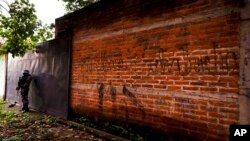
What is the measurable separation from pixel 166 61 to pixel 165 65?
0.28 feet

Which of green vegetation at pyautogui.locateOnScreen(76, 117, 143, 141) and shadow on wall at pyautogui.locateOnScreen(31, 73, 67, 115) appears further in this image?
shadow on wall at pyautogui.locateOnScreen(31, 73, 67, 115)

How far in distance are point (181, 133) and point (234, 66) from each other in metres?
1.69

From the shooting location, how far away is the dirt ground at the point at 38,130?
265 inches

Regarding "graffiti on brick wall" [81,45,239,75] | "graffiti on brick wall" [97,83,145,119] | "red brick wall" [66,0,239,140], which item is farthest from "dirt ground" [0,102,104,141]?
"graffiti on brick wall" [81,45,239,75]

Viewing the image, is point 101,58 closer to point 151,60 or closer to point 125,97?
point 125,97

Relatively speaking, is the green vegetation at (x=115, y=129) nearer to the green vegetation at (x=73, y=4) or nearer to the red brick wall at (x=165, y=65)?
the red brick wall at (x=165, y=65)

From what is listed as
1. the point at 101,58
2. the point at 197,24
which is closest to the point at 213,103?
the point at 197,24

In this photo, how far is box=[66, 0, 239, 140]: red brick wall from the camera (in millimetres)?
4406

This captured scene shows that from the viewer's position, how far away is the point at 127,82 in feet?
21.4

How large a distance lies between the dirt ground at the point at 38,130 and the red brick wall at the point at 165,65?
2.65 feet

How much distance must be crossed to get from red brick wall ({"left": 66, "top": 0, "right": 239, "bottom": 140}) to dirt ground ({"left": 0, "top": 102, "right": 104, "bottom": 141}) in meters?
0.81

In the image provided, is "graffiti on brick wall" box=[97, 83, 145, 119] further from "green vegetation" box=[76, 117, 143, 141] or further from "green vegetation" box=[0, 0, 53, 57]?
"green vegetation" box=[0, 0, 53, 57]

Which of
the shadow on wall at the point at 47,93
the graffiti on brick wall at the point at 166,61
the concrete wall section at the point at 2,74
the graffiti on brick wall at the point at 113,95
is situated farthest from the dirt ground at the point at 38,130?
the concrete wall section at the point at 2,74

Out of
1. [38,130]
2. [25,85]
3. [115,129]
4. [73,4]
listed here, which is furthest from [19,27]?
[73,4]
